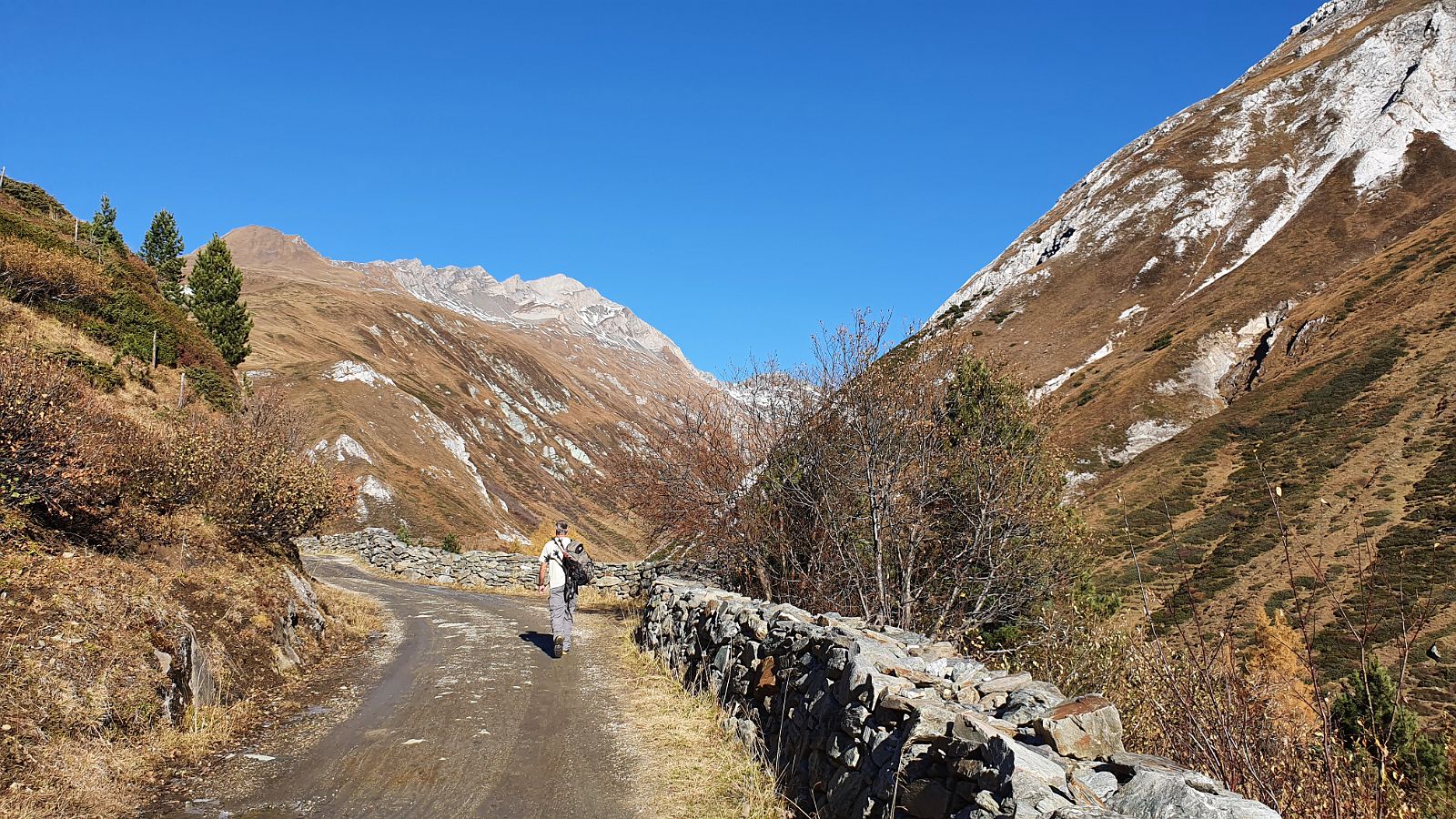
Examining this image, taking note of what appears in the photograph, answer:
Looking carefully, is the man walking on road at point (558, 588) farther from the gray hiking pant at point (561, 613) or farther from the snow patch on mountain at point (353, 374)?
the snow patch on mountain at point (353, 374)

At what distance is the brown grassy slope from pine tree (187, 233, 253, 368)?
167ft

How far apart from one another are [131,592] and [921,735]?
27.7 feet

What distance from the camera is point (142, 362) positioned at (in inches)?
885

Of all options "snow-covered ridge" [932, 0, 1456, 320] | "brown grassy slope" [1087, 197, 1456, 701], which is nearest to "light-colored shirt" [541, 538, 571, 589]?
"brown grassy slope" [1087, 197, 1456, 701]

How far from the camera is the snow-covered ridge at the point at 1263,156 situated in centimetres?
8969

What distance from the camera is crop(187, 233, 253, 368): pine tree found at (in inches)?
1881

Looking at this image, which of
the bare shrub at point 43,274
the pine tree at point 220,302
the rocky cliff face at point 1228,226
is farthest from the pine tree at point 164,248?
the rocky cliff face at point 1228,226

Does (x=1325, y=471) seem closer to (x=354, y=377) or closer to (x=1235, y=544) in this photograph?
(x=1235, y=544)

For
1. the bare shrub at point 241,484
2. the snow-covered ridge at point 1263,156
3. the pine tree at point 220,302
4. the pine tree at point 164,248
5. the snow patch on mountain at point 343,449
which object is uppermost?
the snow-covered ridge at point 1263,156

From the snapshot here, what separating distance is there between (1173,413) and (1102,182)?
215 feet

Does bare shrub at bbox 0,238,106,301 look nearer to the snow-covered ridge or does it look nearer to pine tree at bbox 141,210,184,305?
pine tree at bbox 141,210,184,305

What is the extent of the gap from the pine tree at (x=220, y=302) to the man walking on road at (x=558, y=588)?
43661 millimetres

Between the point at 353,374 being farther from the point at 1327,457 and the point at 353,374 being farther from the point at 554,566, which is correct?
the point at 1327,457

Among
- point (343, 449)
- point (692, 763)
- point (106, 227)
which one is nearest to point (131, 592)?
point (692, 763)
